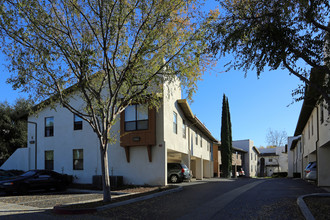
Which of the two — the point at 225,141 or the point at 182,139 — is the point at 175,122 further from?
the point at 225,141

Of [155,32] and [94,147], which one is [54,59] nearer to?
[155,32]

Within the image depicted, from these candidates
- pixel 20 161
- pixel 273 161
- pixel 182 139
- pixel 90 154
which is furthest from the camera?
pixel 273 161

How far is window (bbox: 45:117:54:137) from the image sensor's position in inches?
924

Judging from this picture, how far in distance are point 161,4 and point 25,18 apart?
4.92 meters

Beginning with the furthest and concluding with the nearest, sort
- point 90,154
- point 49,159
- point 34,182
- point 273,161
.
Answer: point 273,161 < point 49,159 < point 90,154 < point 34,182

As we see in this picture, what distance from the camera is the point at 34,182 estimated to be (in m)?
17.0

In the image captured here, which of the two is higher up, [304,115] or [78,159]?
[304,115]

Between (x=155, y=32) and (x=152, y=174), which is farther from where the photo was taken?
(x=152, y=174)

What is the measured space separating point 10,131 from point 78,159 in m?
16.0

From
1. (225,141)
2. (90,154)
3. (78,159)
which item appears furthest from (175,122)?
(225,141)

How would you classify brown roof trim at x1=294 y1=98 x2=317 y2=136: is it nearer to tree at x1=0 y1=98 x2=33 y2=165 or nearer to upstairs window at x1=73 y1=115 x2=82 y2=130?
upstairs window at x1=73 y1=115 x2=82 y2=130

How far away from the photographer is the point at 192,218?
8820 millimetres

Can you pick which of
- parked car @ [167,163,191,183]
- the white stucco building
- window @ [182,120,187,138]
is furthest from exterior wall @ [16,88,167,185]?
window @ [182,120,187,138]

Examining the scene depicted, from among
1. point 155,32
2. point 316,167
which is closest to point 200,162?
point 316,167
